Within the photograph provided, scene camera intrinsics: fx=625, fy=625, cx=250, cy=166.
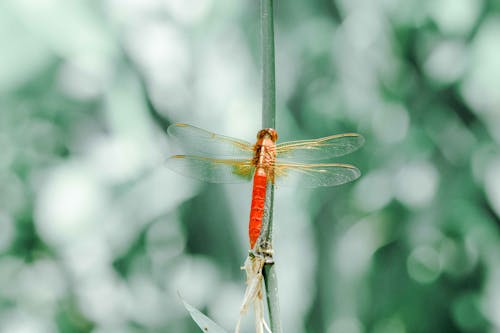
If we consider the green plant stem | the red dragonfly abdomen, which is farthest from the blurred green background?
the green plant stem

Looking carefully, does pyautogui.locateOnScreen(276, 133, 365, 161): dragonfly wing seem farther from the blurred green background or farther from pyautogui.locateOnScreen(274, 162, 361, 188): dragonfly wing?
the blurred green background

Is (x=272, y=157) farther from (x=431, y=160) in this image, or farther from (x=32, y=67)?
(x=32, y=67)

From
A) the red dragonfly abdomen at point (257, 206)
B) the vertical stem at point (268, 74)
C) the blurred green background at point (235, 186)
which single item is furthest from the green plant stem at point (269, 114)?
the blurred green background at point (235, 186)

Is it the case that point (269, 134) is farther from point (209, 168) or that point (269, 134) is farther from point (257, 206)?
point (209, 168)

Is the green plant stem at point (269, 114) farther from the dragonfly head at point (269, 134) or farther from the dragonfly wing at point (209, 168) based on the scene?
the dragonfly wing at point (209, 168)

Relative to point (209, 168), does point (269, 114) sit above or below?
below

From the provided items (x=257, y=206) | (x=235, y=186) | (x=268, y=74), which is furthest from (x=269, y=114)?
(x=235, y=186)
